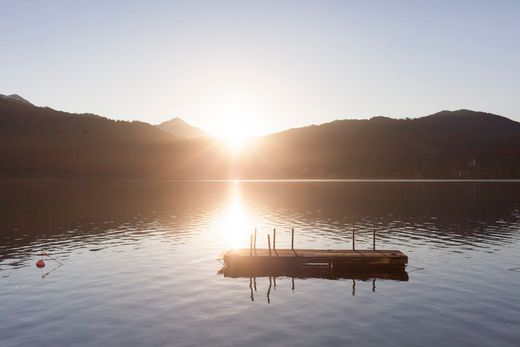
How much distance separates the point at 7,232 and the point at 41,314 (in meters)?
47.6

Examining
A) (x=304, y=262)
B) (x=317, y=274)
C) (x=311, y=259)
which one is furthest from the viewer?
(x=304, y=262)

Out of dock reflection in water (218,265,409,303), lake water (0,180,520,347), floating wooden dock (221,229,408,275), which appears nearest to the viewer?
lake water (0,180,520,347)

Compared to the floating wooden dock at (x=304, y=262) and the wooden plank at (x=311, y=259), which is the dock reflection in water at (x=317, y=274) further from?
the wooden plank at (x=311, y=259)

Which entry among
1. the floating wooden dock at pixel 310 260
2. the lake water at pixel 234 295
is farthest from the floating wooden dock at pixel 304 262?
the lake water at pixel 234 295

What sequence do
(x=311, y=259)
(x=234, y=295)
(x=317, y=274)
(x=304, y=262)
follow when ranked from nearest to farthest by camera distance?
1. (x=234, y=295)
2. (x=317, y=274)
3. (x=311, y=259)
4. (x=304, y=262)

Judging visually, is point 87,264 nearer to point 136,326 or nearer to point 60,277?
point 60,277

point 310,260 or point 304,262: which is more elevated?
point 310,260

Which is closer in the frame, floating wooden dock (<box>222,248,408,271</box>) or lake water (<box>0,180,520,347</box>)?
lake water (<box>0,180,520,347</box>)

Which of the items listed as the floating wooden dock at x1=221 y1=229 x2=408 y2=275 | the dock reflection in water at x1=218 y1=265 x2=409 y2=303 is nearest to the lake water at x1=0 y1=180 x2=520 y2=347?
the dock reflection in water at x1=218 y1=265 x2=409 y2=303

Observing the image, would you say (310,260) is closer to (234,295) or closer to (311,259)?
(311,259)

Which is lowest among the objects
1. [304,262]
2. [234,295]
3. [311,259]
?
[234,295]

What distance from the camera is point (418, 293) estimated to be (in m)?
34.9

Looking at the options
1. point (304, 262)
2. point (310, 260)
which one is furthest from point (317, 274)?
point (304, 262)

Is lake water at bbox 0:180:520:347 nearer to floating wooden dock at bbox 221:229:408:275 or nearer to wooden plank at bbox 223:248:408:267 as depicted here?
floating wooden dock at bbox 221:229:408:275
